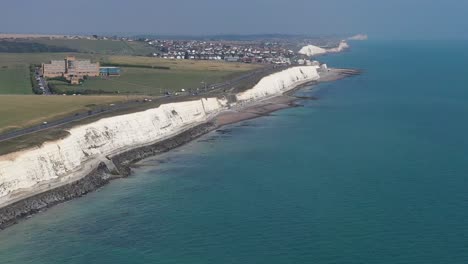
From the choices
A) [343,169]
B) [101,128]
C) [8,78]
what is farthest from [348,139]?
[8,78]

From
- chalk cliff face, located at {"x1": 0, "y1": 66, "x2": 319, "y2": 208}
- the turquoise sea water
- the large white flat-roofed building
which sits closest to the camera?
the turquoise sea water

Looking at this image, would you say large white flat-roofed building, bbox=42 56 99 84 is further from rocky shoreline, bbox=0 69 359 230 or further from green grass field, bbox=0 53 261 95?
rocky shoreline, bbox=0 69 359 230

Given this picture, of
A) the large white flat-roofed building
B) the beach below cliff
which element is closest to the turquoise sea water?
the beach below cliff

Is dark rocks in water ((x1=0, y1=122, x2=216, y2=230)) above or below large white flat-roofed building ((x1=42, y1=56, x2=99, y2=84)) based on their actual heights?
below

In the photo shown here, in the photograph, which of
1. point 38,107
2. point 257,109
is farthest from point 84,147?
point 257,109

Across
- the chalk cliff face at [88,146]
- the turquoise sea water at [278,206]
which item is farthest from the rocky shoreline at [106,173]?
the turquoise sea water at [278,206]

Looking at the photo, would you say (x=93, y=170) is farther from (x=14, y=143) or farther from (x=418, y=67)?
(x=418, y=67)

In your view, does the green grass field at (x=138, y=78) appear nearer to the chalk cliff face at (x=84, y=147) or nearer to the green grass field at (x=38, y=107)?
the green grass field at (x=38, y=107)

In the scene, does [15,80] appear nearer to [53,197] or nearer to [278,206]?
[53,197]
